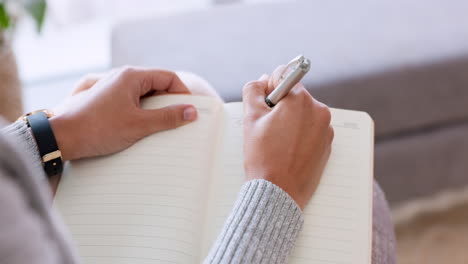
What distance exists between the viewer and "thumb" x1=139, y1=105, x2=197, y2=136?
624 millimetres

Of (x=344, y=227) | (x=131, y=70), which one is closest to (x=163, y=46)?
(x=131, y=70)

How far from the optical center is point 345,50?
3.21 ft

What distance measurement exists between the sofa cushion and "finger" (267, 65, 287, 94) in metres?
0.30

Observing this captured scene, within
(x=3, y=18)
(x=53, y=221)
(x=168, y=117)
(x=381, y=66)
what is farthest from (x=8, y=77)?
(x=53, y=221)

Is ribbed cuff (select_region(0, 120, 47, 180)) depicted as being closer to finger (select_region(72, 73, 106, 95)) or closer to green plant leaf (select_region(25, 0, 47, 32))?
finger (select_region(72, 73, 106, 95))

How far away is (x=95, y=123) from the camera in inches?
24.5

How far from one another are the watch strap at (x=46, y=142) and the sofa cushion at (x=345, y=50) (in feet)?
1.26

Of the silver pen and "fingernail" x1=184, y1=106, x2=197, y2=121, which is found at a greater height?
the silver pen

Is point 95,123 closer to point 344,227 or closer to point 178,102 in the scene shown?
point 178,102

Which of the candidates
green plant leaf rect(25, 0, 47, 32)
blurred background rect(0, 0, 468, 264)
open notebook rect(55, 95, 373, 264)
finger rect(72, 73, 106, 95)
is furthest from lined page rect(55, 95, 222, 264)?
green plant leaf rect(25, 0, 47, 32)

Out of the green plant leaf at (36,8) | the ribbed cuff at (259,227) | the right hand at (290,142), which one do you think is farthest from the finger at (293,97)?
the green plant leaf at (36,8)

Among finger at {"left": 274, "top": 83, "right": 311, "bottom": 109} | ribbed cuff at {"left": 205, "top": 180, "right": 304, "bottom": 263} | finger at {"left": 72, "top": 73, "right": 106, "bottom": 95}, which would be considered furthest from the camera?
finger at {"left": 72, "top": 73, "right": 106, "bottom": 95}

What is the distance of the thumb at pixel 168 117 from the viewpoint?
0.62 meters

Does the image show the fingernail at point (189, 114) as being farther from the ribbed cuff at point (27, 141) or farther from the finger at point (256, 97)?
the ribbed cuff at point (27, 141)
